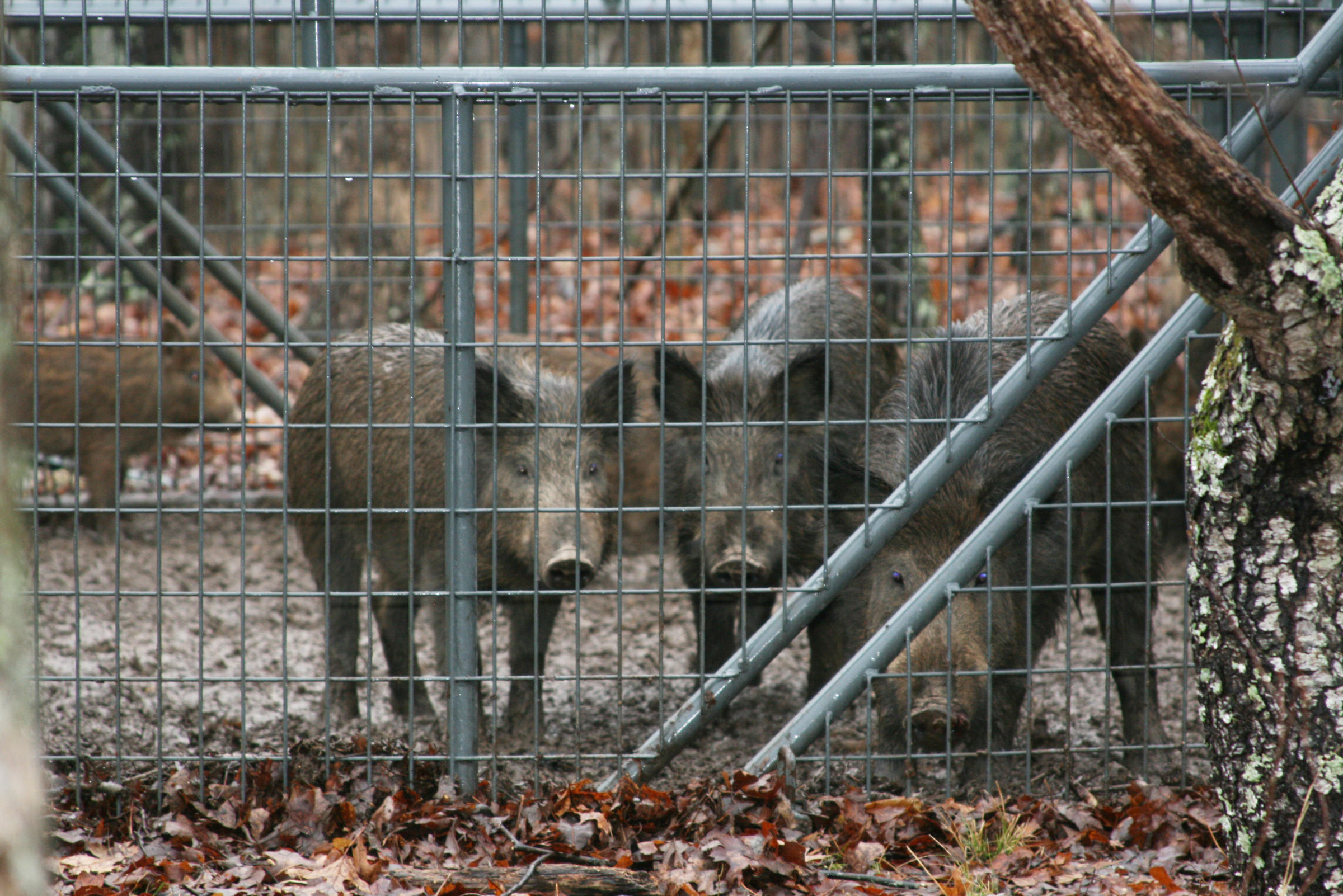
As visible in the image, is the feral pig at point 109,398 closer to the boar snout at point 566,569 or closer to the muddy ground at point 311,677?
the muddy ground at point 311,677

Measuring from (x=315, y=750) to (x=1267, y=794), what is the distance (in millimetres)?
2707

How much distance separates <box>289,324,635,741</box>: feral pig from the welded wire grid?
9 centimetres

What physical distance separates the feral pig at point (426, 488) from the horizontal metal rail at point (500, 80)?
4.54 feet

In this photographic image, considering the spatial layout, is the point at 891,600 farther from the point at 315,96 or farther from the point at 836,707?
the point at 315,96

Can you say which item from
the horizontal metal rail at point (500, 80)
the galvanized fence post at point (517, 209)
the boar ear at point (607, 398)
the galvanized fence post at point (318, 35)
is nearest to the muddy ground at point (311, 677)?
the boar ear at point (607, 398)

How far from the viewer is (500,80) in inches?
142

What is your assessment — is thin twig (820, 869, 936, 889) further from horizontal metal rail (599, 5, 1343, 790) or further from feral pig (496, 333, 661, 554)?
feral pig (496, 333, 661, 554)

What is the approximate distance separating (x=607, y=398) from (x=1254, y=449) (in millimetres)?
2943

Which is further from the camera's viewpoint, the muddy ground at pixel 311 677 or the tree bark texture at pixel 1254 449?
the muddy ground at pixel 311 677

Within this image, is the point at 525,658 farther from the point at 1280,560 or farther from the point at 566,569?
the point at 1280,560

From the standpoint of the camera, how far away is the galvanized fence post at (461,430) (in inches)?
144

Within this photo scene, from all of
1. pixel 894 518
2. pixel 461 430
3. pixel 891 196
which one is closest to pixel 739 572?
pixel 894 518

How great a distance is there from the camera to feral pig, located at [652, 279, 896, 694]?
503 cm

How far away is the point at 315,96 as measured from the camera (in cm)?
374
